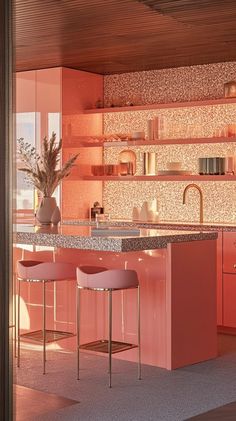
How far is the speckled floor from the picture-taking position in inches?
178

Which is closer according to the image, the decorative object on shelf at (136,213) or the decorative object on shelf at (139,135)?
the decorative object on shelf at (136,213)

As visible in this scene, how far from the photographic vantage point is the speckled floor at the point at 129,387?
178 inches

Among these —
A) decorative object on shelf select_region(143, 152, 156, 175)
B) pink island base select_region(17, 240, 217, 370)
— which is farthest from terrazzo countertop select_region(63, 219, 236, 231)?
pink island base select_region(17, 240, 217, 370)

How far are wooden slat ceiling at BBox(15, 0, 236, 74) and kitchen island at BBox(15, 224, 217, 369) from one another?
1.60m

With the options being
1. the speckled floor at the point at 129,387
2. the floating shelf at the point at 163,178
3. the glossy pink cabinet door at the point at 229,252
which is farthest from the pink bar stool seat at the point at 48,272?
the floating shelf at the point at 163,178

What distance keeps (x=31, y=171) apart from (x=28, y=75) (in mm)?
2644

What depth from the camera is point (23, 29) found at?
6383 mm

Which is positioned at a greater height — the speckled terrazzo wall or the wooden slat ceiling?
the wooden slat ceiling

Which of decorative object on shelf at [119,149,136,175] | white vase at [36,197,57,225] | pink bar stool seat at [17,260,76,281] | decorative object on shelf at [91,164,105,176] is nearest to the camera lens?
pink bar stool seat at [17,260,76,281]

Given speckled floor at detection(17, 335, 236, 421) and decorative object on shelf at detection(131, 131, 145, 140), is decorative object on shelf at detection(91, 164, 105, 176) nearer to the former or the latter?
decorative object on shelf at detection(131, 131, 145, 140)

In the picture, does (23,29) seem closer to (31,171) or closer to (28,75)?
(31,171)

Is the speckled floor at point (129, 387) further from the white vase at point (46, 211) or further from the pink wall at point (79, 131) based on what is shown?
the pink wall at point (79, 131)

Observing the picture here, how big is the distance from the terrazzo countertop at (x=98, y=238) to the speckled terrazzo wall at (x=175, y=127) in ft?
7.62

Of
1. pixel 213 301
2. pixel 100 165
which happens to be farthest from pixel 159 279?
pixel 100 165
